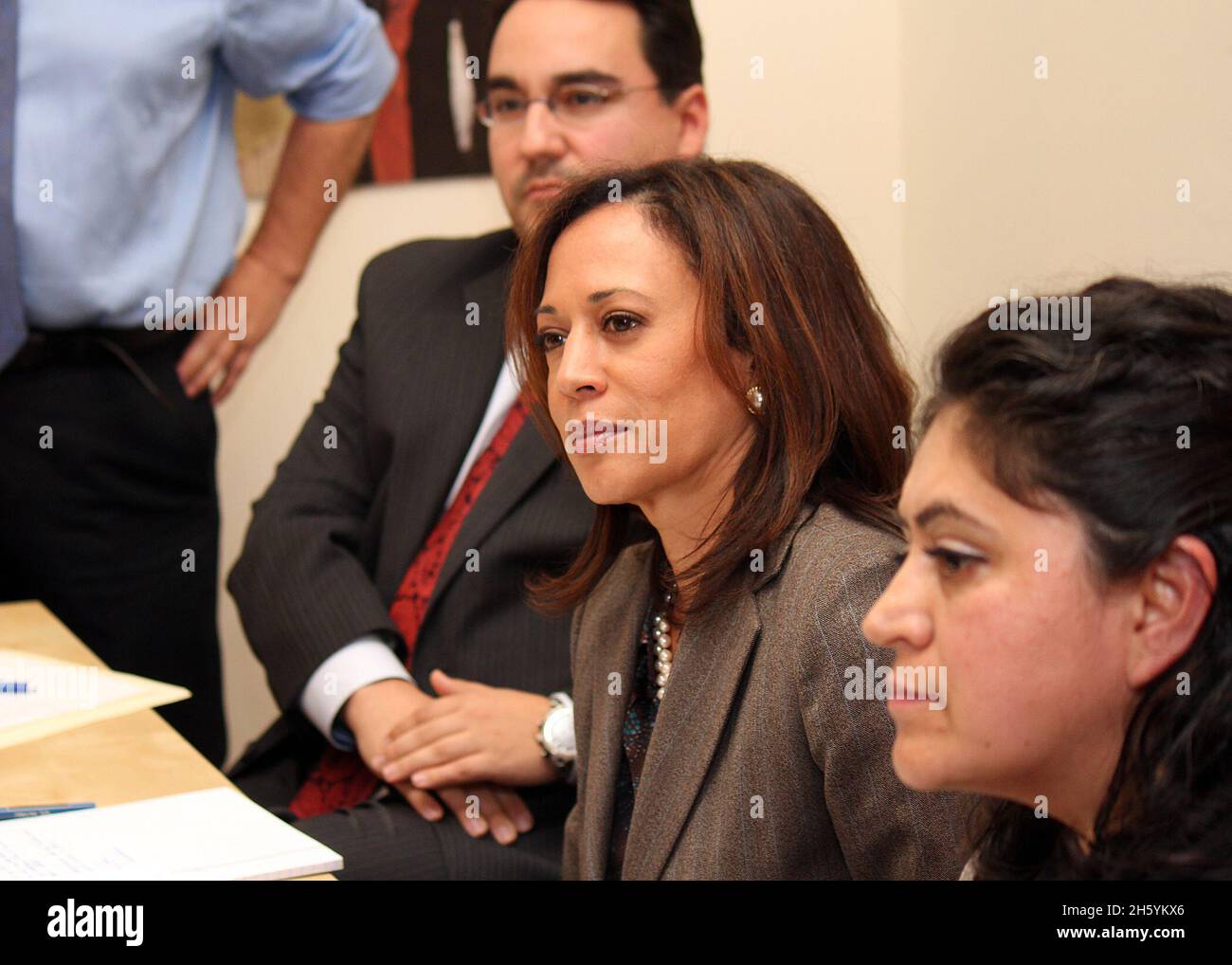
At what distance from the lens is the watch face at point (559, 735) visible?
1796 mm

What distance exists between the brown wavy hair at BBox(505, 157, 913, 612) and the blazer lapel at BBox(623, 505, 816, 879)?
0.03 metres

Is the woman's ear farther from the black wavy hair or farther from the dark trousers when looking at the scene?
the dark trousers

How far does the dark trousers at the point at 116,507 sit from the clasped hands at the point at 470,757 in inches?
25.1

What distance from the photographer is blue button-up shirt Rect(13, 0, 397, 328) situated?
212 cm

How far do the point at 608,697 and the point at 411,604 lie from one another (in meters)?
0.59

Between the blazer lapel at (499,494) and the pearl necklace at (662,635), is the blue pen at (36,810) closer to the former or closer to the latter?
the pearl necklace at (662,635)

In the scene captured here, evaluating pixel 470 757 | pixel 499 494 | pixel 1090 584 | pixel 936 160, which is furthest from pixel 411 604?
pixel 1090 584

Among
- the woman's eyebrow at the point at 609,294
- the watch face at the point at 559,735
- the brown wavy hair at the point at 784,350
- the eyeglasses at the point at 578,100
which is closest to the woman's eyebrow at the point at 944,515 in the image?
the brown wavy hair at the point at 784,350

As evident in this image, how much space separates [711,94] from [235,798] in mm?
1788

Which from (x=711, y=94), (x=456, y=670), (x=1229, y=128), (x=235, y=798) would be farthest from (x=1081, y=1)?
(x=235, y=798)

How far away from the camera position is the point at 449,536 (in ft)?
6.68

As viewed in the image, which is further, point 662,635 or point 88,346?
point 88,346

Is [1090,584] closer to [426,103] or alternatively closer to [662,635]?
[662,635]

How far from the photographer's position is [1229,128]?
1522 mm
